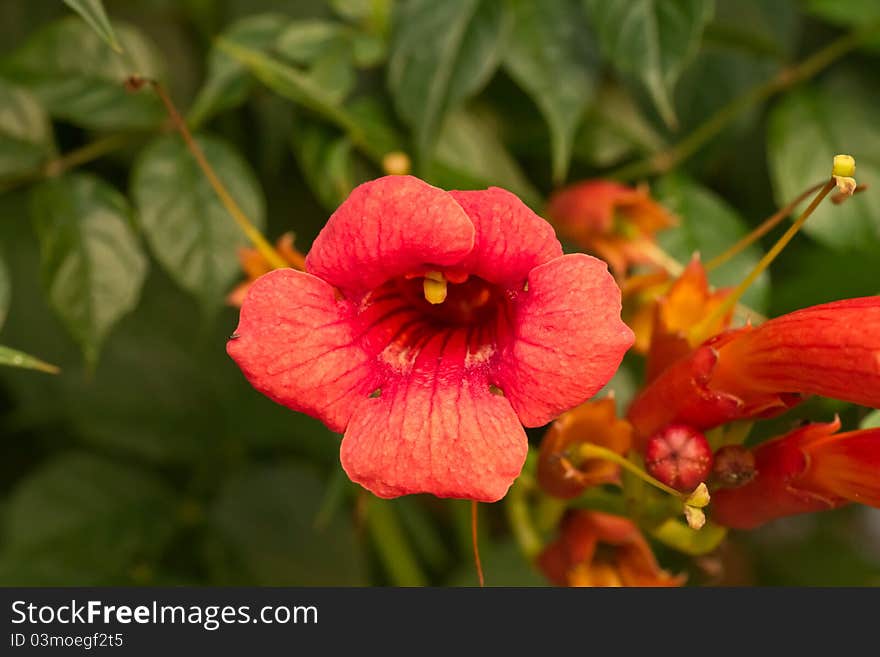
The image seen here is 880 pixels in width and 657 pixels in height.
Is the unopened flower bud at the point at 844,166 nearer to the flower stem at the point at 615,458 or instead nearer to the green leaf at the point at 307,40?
the flower stem at the point at 615,458

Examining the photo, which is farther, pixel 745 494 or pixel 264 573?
pixel 264 573

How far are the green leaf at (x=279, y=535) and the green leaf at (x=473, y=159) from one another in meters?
A: 1.00

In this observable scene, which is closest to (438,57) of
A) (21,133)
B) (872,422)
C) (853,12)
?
(21,133)

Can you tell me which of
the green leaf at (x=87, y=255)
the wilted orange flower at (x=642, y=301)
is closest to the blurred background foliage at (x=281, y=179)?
the green leaf at (x=87, y=255)

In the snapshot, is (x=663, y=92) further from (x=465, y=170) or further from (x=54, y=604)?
(x=54, y=604)

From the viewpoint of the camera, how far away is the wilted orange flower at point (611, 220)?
1.86 metres

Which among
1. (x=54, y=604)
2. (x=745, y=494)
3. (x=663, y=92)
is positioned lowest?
(x=54, y=604)

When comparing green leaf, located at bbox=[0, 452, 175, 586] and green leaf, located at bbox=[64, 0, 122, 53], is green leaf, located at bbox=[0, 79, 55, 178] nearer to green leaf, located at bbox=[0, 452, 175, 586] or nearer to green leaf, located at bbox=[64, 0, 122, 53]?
green leaf, located at bbox=[64, 0, 122, 53]

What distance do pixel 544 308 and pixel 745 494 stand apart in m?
0.46

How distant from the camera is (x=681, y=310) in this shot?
158 centimetres

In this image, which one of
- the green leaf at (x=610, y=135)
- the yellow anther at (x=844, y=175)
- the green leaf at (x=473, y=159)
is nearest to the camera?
the yellow anther at (x=844, y=175)

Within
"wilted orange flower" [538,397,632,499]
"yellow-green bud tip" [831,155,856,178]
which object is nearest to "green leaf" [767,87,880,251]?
"yellow-green bud tip" [831,155,856,178]

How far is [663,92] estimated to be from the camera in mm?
1755

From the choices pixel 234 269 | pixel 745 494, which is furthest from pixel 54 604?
pixel 745 494
